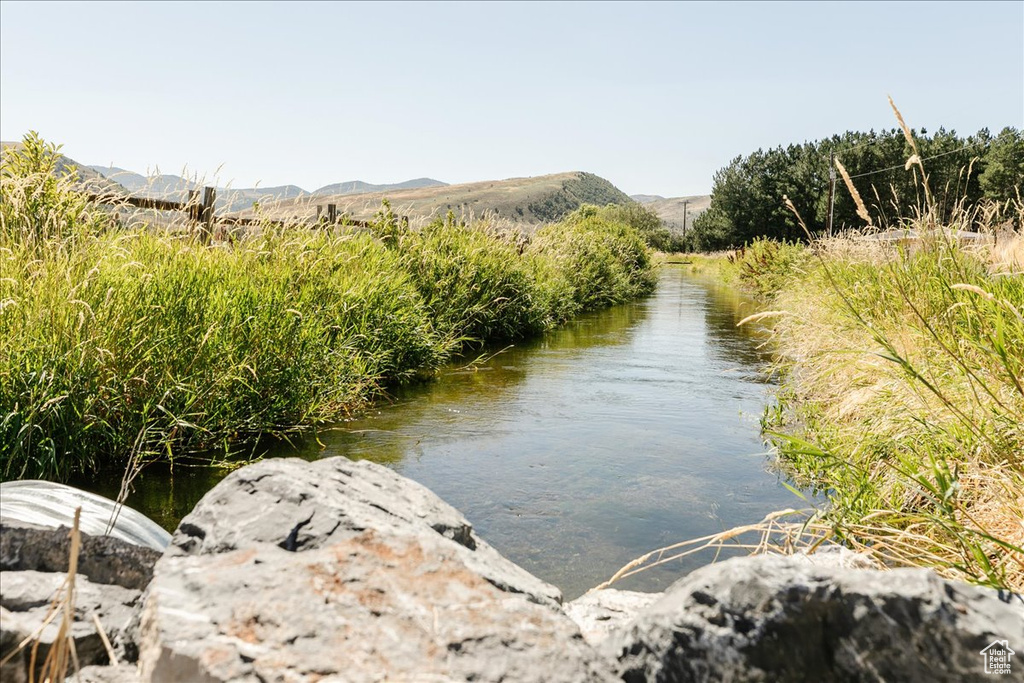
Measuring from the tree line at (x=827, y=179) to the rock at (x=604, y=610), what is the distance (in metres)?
52.0

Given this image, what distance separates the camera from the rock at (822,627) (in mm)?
1671

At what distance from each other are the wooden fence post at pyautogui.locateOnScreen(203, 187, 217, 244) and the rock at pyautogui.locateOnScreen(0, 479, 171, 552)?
5.45 metres

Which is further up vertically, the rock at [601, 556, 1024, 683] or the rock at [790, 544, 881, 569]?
the rock at [601, 556, 1024, 683]

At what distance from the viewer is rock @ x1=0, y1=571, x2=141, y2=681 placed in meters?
1.98

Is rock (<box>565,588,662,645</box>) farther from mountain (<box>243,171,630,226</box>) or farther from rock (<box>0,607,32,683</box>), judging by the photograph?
mountain (<box>243,171,630,226</box>)

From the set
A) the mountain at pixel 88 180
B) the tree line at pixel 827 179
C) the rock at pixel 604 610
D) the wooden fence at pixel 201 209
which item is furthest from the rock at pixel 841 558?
the tree line at pixel 827 179

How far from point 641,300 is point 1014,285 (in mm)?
17758

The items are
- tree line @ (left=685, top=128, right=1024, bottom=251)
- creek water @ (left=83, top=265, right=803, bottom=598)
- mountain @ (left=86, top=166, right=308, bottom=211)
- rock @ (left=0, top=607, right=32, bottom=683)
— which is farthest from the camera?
tree line @ (left=685, top=128, right=1024, bottom=251)

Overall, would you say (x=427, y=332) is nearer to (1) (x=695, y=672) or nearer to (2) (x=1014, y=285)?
(2) (x=1014, y=285)

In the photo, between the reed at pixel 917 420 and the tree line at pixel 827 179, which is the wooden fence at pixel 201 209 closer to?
the reed at pixel 917 420

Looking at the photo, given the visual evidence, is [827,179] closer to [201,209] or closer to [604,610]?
[201,209]

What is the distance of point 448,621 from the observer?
1750 mm

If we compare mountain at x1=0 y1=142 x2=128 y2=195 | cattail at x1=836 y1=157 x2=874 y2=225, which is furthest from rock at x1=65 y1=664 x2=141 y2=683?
mountain at x1=0 y1=142 x2=128 y2=195

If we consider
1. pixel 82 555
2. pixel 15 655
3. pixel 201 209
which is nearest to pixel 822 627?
pixel 15 655
